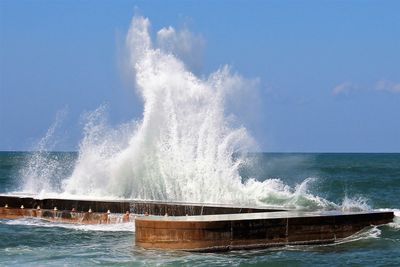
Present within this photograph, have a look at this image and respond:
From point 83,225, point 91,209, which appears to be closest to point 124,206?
point 91,209

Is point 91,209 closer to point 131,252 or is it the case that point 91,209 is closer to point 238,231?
point 131,252

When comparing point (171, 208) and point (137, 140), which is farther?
point (137, 140)

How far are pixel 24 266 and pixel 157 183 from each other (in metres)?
10.8

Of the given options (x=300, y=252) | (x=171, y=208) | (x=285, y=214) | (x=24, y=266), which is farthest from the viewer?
(x=171, y=208)

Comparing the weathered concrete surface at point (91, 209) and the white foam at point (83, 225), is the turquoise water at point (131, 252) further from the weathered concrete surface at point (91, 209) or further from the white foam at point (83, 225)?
the weathered concrete surface at point (91, 209)

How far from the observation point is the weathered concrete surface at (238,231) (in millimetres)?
15992

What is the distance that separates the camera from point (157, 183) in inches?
999

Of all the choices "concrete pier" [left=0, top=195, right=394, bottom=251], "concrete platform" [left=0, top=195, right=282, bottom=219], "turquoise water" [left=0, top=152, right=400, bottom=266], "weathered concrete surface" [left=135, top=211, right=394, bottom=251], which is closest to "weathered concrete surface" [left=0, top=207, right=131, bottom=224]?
"concrete platform" [left=0, top=195, right=282, bottom=219]

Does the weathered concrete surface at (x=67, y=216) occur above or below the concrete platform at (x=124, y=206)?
below

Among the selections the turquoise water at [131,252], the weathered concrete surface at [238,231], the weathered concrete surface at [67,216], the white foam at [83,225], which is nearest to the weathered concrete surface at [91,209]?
the weathered concrete surface at [67,216]

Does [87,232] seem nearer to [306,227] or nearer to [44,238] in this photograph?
[44,238]

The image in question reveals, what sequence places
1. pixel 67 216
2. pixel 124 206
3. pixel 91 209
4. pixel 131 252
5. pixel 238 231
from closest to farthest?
pixel 131 252
pixel 238 231
pixel 124 206
pixel 91 209
pixel 67 216

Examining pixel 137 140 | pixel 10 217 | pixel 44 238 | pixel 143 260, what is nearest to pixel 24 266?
pixel 143 260

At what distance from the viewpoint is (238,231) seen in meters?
16.3
